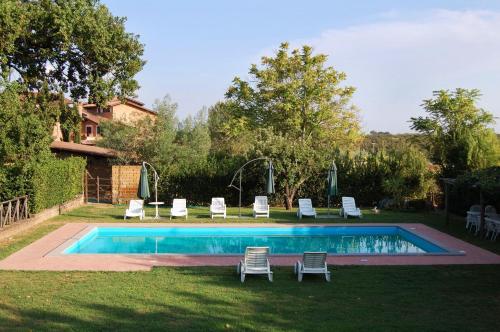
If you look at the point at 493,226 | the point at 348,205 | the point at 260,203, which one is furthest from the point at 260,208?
the point at 493,226

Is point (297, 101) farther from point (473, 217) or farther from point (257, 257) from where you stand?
point (257, 257)

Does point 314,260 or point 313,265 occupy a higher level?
point 314,260

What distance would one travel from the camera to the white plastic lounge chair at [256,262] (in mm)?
10633

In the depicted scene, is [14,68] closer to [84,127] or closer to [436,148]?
[436,148]

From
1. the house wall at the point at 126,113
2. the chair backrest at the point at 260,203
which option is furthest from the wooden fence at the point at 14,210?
the house wall at the point at 126,113

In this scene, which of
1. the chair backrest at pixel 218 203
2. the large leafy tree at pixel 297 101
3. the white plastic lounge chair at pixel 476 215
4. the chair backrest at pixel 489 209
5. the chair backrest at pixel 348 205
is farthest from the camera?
the large leafy tree at pixel 297 101

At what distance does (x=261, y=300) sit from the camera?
29.7 ft

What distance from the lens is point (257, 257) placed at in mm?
10812

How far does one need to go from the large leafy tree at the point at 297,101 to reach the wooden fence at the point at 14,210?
19.2m

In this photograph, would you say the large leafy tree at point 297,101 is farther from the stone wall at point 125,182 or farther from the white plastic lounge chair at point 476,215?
the white plastic lounge chair at point 476,215

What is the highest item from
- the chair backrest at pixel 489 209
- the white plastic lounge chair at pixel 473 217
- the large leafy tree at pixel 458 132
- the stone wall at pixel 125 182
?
the large leafy tree at pixel 458 132

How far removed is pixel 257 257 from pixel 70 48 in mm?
15907

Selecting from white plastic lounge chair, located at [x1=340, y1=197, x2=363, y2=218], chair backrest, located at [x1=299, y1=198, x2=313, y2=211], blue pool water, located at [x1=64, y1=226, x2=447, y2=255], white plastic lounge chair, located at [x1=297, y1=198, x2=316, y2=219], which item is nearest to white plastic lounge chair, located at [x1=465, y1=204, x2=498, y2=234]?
blue pool water, located at [x1=64, y1=226, x2=447, y2=255]

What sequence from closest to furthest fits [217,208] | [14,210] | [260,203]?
[14,210], [217,208], [260,203]
